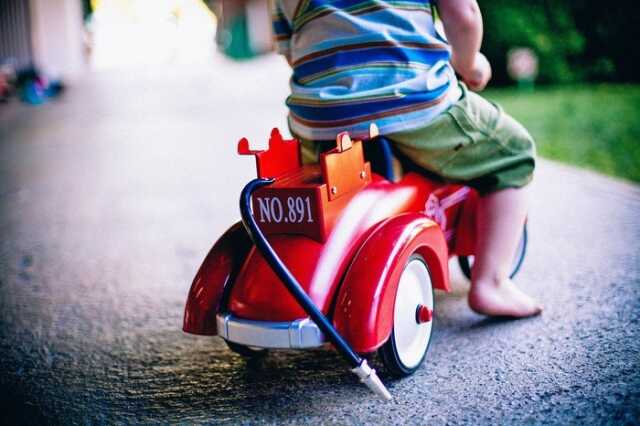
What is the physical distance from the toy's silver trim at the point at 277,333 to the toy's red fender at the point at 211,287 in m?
0.09

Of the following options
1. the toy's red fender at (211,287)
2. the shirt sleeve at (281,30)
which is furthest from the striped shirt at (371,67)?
the toy's red fender at (211,287)

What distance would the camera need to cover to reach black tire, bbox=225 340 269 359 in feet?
5.64

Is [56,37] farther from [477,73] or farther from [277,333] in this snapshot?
[277,333]

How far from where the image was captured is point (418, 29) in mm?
1691

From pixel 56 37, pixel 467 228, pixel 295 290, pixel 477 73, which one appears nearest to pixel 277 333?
pixel 295 290

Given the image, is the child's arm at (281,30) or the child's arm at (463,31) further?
the child's arm at (281,30)

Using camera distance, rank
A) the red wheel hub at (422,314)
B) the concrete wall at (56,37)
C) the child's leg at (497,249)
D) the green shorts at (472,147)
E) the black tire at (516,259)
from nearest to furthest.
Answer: the red wheel hub at (422,314), the green shorts at (472,147), the child's leg at (497,249), the black tire at (516,259), the concrete wall at (56,37)

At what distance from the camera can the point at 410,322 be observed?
1.61 metres

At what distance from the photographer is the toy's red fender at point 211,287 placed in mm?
1574

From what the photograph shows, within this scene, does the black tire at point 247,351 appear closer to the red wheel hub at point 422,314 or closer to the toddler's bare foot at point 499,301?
the red wheel hub at point 422,314

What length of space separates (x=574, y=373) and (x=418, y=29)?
3.00 ft

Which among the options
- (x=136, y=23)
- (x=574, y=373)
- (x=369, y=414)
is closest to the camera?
(x=369, y=414)

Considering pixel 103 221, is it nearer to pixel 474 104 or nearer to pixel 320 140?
pixel 320 140

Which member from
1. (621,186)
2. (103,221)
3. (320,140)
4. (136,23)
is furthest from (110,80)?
(320,140)
